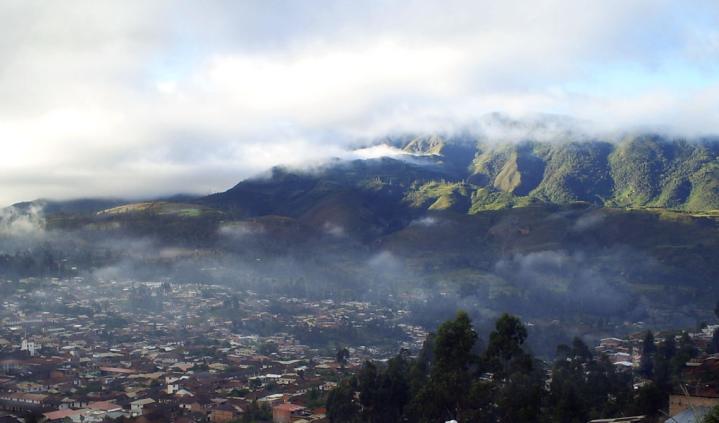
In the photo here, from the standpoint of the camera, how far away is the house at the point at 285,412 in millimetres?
45531

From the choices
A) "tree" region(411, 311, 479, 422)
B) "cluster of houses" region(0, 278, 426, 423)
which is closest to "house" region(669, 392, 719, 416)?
"tree" region(411, 311, 479, 422)

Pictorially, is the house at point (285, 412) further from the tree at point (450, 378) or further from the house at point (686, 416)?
the house at point (686, 416)

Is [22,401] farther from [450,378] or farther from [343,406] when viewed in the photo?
[450,378]

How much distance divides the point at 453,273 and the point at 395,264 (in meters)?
12.3

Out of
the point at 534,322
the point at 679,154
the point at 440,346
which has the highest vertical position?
the point at 679,154

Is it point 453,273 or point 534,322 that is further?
point 453,273

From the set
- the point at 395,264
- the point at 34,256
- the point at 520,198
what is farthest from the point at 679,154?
→ the point at 34,256

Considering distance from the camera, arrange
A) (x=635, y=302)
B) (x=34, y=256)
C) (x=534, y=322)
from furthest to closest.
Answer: (x=34, y=256) → (x=635, y=302) → (x=534, y=322)

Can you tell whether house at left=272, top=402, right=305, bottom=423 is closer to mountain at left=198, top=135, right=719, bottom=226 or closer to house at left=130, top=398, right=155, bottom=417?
house at left=130, top=398, right=155, bottom=417

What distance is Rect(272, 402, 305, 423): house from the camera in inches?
1793

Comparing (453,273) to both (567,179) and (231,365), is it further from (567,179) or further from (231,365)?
(567,179)

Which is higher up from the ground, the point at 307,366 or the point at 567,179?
the point at 567,179

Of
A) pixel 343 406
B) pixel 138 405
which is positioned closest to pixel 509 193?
pixel 138 405

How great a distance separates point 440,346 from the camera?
34.7m
